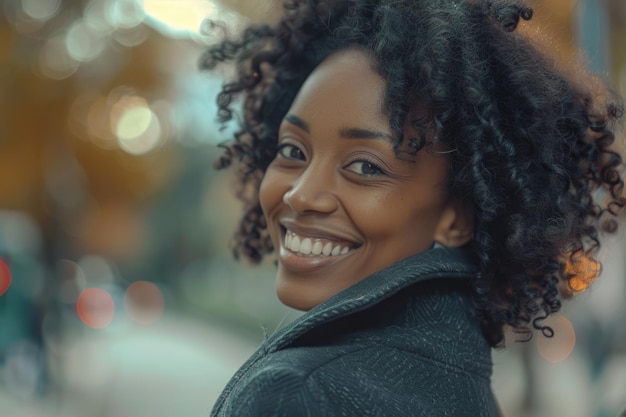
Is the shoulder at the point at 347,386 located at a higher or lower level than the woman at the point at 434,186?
lower

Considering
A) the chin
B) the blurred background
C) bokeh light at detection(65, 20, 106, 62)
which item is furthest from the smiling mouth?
bokeh light at detection(65, 20, 106, 62)

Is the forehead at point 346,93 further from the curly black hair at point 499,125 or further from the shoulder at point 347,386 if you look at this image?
the shoulder at point 347,386

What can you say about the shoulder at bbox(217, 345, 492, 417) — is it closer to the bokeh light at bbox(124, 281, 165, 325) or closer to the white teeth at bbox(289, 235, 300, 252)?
→ the white teeth at bbox(289, 235, 300, 252)

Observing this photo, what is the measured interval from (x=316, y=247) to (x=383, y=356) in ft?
1.36

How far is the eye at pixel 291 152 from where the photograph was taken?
2494 mm

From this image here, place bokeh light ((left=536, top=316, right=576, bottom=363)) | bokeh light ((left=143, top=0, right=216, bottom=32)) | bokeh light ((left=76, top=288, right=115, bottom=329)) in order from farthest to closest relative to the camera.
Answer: bokeh light ((left=76, top=288, right=115, bottom=329)), bokeh light ((left=536, top=316, right=576, bottom=363)), bokeh light ((left=143, top=0, right=216, bottom=32))

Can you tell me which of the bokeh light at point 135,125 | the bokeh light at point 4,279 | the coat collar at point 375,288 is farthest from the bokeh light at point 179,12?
the coat collar at point 375,288

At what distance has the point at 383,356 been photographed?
6.66 ft

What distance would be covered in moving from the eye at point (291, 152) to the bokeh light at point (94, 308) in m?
14.2

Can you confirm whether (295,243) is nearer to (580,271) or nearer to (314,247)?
(314,247)

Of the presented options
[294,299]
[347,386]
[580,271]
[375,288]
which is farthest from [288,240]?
[580,271]

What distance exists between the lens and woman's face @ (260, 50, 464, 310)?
2.31 m

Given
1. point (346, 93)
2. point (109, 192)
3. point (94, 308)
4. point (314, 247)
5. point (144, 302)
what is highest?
point (144, 302)

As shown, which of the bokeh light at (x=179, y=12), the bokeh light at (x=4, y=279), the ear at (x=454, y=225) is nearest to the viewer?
the ear at (x=454, y=225)
